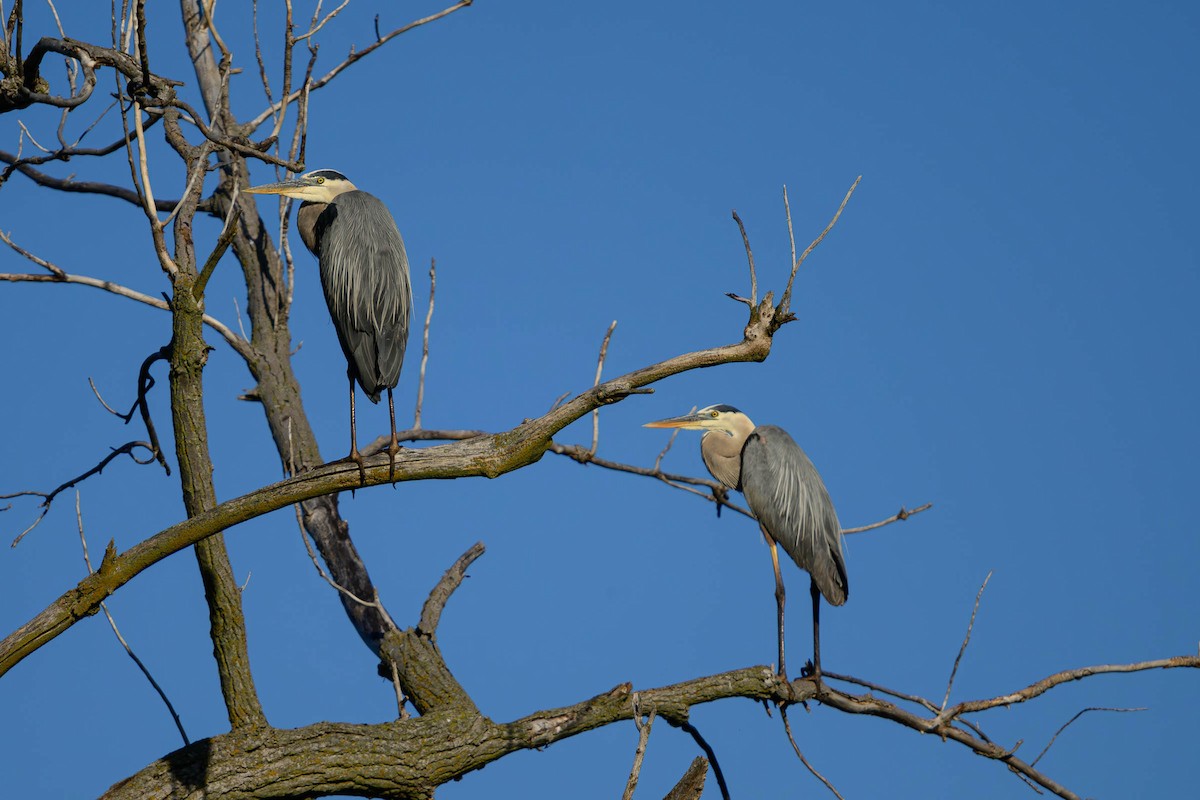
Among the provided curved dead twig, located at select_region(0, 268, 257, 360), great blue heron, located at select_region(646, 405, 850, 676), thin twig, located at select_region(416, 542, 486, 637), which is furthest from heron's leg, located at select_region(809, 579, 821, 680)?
curved dead twig, located at select_region(0, 268, 257, 360)

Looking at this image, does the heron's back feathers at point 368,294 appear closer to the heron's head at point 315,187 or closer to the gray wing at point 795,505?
the heron's head at point 315,187

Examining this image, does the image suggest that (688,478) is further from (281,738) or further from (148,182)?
(148,182)

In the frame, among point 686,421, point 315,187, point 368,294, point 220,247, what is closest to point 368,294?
point 368,294

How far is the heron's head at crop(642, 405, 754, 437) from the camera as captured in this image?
7359 mm

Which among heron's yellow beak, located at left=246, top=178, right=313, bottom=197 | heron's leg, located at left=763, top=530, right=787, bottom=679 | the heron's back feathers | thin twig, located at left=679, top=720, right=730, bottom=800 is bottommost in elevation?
thin twig, located at left=679, top=720, right=730, bottom=800

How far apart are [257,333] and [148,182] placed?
3.64 metres

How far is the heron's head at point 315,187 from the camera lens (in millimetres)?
6188

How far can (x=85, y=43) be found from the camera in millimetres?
4441

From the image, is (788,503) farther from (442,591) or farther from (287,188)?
(287,188)

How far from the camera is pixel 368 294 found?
17.7ft

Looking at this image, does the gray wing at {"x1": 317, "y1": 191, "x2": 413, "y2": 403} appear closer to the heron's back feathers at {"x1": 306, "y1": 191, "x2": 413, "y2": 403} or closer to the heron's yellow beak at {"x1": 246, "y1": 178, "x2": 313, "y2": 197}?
the heron's back feathers at {"x1": 306, "y1": 191, "x2": 413, "y2": 403}

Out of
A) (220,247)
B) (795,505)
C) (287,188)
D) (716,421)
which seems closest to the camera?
(220,247)

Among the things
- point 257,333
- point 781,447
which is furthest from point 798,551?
point 257,333

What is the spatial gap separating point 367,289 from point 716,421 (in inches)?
109
